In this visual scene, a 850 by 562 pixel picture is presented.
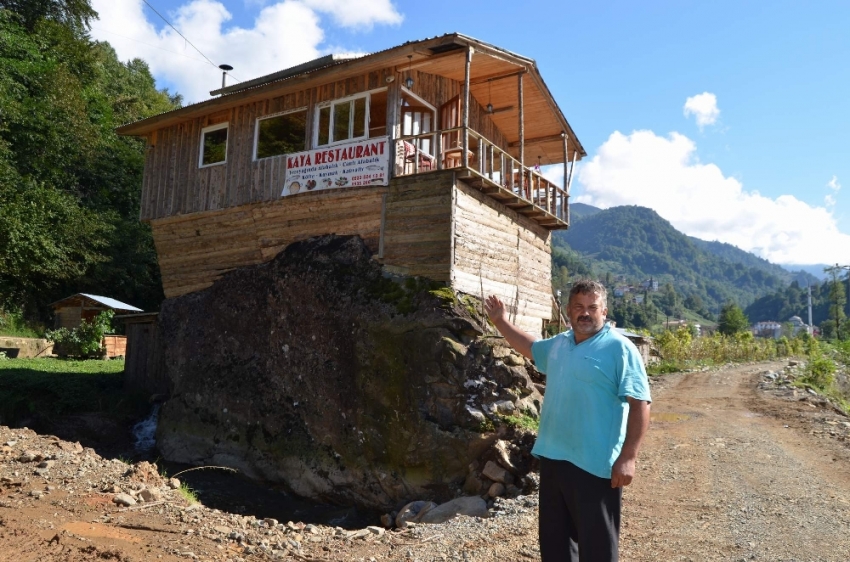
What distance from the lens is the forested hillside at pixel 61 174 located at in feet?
91.0

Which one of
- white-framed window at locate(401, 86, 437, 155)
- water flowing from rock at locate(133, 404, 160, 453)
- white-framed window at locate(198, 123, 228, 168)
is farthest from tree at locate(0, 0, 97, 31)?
white-framed window at locate(401, 86, 437, 155)

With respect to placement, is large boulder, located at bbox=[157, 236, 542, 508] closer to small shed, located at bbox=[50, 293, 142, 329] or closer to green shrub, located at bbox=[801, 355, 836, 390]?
small shed, located at bbox=[50, 293, 142, 329]

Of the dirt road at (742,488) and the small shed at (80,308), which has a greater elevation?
the small shed at (80,308)

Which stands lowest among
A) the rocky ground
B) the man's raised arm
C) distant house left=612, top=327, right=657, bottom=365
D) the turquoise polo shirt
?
the rocky ground

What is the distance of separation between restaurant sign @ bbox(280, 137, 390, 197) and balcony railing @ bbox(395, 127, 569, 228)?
438 mm

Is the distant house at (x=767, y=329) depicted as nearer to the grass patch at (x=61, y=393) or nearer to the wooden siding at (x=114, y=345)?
the wooden siding at (x=114, y=345)

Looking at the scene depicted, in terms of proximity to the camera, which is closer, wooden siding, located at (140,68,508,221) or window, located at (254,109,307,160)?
wooden siding, located at (140,68,508,221)

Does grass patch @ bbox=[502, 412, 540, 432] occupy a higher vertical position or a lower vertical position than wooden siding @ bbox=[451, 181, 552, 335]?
lower

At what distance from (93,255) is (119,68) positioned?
2215 cm

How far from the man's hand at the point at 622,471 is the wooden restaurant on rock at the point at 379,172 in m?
9.24

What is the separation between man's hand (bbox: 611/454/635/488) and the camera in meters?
3.64

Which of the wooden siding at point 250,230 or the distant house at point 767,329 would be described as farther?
the distant house at point 767,329

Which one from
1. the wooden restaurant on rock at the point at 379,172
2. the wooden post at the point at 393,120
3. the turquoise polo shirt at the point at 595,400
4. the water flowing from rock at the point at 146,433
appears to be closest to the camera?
the turquoise polo shirt at the point at 595,400

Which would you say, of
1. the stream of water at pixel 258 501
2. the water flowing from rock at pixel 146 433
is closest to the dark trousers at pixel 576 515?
the stream of water at pixel 258 501
